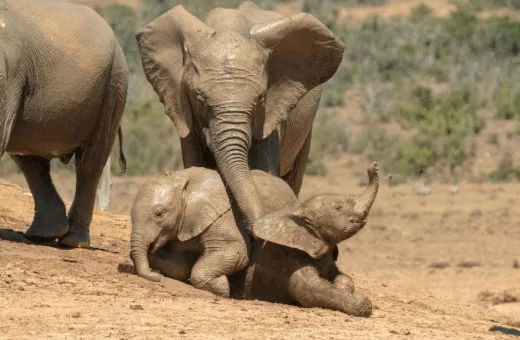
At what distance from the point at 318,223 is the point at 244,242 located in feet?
1.54

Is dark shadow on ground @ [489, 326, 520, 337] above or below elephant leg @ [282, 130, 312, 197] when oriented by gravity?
below

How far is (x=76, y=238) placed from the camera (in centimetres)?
1000

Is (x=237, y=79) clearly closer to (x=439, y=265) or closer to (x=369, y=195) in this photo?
(x=369, y=195)

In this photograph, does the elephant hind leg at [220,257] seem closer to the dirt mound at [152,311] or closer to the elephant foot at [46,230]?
the dirt mound at [152,311]

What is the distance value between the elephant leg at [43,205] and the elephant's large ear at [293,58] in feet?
6.30

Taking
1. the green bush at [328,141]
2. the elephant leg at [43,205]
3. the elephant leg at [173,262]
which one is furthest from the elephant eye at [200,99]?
the green bush at [328,141]

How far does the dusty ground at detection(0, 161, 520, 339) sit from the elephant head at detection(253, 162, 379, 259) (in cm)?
38

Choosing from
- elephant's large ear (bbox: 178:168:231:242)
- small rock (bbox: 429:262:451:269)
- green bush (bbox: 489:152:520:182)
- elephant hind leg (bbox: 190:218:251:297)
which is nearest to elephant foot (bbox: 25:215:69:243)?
elephant's large ear (bbox: 178:168:231:242)

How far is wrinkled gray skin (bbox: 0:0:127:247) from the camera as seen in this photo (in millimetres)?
8945

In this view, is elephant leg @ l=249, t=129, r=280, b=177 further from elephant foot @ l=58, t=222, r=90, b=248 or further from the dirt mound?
elephant foot @ l=58, t=222, r=90, b=248

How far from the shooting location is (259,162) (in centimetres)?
904

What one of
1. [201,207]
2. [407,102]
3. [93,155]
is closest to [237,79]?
[201,207]

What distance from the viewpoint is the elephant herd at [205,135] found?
26.0 feet

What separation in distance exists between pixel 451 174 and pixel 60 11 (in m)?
14.3
